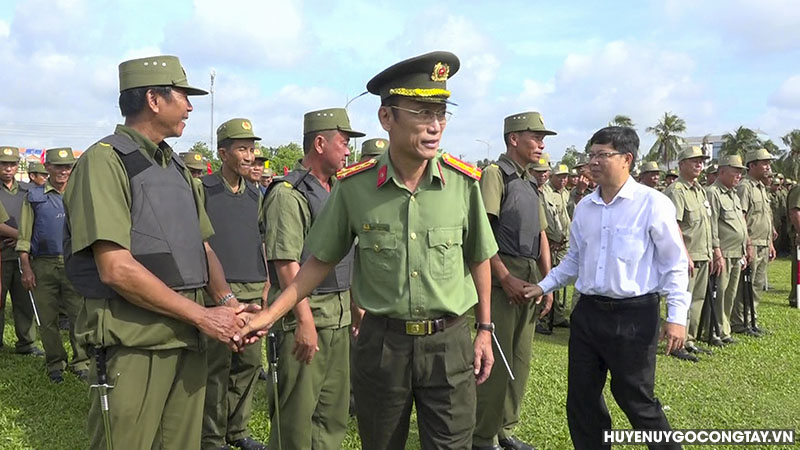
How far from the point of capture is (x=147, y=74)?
9.68ft

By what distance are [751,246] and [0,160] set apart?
35.0 ft

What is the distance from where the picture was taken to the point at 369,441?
283cm

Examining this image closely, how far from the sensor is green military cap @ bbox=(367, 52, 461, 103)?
2.65 metres

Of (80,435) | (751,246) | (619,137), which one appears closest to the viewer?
(619,137)

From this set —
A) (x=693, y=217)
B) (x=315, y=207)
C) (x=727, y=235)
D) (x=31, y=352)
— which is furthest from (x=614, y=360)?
(x=31, y=352)

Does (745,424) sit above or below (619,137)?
below

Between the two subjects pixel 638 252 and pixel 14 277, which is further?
pixel 14 277

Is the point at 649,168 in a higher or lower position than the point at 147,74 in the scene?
higher

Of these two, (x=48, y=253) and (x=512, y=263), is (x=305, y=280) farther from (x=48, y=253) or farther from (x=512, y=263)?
(x=48, y=253)

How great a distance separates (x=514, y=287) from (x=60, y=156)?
5.65m

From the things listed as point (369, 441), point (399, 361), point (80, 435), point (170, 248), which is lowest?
point (80, 435)

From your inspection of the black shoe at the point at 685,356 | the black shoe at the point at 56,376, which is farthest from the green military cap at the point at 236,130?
the black shoe at the point at 685,356

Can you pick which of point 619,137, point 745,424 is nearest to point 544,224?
point 619,137

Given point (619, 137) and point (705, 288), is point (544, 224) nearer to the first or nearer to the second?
point (619, 137)
